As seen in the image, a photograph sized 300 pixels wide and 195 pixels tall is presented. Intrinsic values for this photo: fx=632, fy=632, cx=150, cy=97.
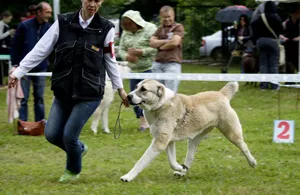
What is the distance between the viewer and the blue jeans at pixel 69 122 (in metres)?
5.50

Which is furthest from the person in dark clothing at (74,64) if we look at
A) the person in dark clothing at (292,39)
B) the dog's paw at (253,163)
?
the person in dark clothing at (292,39)

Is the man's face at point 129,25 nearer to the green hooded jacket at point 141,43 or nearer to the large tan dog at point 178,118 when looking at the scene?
the green hooded jacket at point 141,43

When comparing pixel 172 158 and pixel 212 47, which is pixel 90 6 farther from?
pixel 212 47

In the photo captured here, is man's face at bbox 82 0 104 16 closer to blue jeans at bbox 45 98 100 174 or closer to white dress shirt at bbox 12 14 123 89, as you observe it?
white dress shirt at bbox 12 14 123 89

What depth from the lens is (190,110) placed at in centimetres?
624

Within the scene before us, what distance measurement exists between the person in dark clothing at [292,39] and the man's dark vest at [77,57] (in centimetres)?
1020

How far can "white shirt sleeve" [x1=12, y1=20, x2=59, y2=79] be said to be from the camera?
5.45 meters

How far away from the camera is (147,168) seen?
266 inches

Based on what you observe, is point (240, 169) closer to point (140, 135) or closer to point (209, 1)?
point (140, 135)

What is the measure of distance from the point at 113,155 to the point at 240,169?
171 cm

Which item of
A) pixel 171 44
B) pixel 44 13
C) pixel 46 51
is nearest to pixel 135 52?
pixel 171 44

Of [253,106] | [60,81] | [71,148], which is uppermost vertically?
[60,81]

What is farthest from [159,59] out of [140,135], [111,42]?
[111,42]

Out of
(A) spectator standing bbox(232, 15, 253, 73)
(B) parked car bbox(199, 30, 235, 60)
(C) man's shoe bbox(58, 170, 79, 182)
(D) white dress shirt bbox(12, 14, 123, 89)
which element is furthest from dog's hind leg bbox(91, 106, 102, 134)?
(B) parked car bbox(199, 30, 235, 60)
